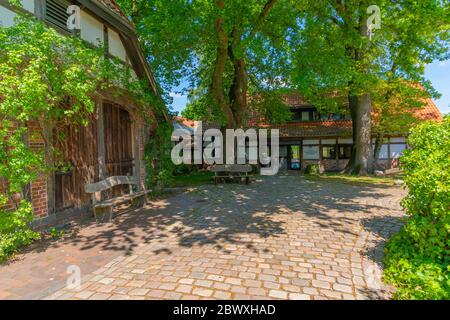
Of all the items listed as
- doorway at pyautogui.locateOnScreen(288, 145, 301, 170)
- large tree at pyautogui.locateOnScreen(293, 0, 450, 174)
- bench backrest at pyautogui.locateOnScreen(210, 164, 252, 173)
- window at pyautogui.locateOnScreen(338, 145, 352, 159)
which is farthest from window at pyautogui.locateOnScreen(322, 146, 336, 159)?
bench backrest at pyautogui.locateOnScreen(210, 164, 252, 173)

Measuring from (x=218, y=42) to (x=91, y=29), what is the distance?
15.8 feet

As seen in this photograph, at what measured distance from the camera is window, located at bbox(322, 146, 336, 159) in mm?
22391

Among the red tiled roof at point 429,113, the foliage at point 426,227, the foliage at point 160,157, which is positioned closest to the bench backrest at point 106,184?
the foliage at point 160,157

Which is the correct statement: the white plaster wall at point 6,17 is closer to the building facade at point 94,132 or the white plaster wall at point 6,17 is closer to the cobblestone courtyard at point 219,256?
the building facade at point 94,132

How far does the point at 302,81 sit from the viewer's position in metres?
10.4

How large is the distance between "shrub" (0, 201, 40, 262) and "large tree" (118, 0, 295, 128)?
6468mm

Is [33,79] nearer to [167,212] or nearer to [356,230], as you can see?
[167,212]

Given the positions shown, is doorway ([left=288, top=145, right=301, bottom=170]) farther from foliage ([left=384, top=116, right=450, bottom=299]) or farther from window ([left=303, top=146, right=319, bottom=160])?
foliage ([left=384, top=116, right=450, bottom=299])

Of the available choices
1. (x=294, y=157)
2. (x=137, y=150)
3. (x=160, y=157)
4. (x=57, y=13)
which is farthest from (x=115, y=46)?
(x=294, y=157)

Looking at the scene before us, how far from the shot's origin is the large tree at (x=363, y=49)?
11141 mm

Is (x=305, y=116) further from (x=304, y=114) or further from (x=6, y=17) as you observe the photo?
(x=6, y=17)

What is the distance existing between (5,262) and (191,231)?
9.92 ft

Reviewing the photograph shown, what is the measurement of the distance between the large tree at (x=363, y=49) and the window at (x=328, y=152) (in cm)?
464
